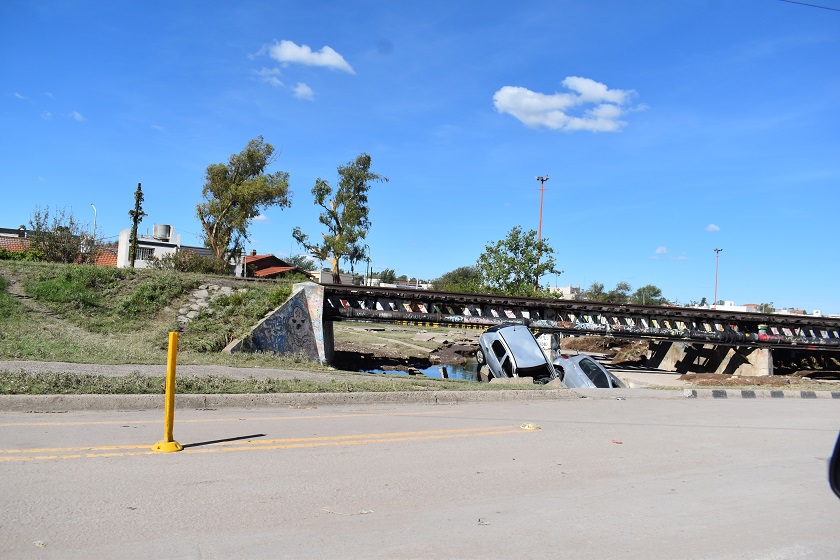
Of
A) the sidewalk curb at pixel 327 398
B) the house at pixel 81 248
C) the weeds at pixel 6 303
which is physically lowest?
the sidewalk curb at pixel 327 398

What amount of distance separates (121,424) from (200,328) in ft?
33.8

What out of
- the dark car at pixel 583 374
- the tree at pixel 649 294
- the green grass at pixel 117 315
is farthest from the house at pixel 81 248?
the tree at pixel 649 294

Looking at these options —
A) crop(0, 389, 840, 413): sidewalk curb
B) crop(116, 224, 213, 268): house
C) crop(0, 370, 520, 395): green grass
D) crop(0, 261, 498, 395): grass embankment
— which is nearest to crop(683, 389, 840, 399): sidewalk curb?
crop(0, 389, 840, 413): sidewalk curb

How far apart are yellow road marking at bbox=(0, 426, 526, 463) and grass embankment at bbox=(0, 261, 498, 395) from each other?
2.60m

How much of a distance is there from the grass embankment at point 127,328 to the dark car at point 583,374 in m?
4.98

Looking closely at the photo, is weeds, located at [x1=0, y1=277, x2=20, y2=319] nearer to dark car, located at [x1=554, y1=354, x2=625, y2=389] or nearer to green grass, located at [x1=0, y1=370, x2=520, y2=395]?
green grass, located at [x1=0, y1=370, x2=520, y2=395]

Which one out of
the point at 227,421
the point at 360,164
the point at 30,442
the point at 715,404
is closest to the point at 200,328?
the point at 227,421

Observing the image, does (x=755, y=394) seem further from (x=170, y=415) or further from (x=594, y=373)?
(x=170, y=415)

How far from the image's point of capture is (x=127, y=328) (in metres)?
17.0

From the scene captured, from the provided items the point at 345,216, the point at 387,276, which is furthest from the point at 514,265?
the point at 387,276

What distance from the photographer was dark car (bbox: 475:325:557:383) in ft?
63.1

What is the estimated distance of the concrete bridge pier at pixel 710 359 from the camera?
94.5ft

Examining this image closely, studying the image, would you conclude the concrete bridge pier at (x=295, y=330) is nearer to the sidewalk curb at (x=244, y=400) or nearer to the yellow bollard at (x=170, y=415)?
the sidewalk curb at (x=244, y=400)

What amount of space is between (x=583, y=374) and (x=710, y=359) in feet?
61.2
